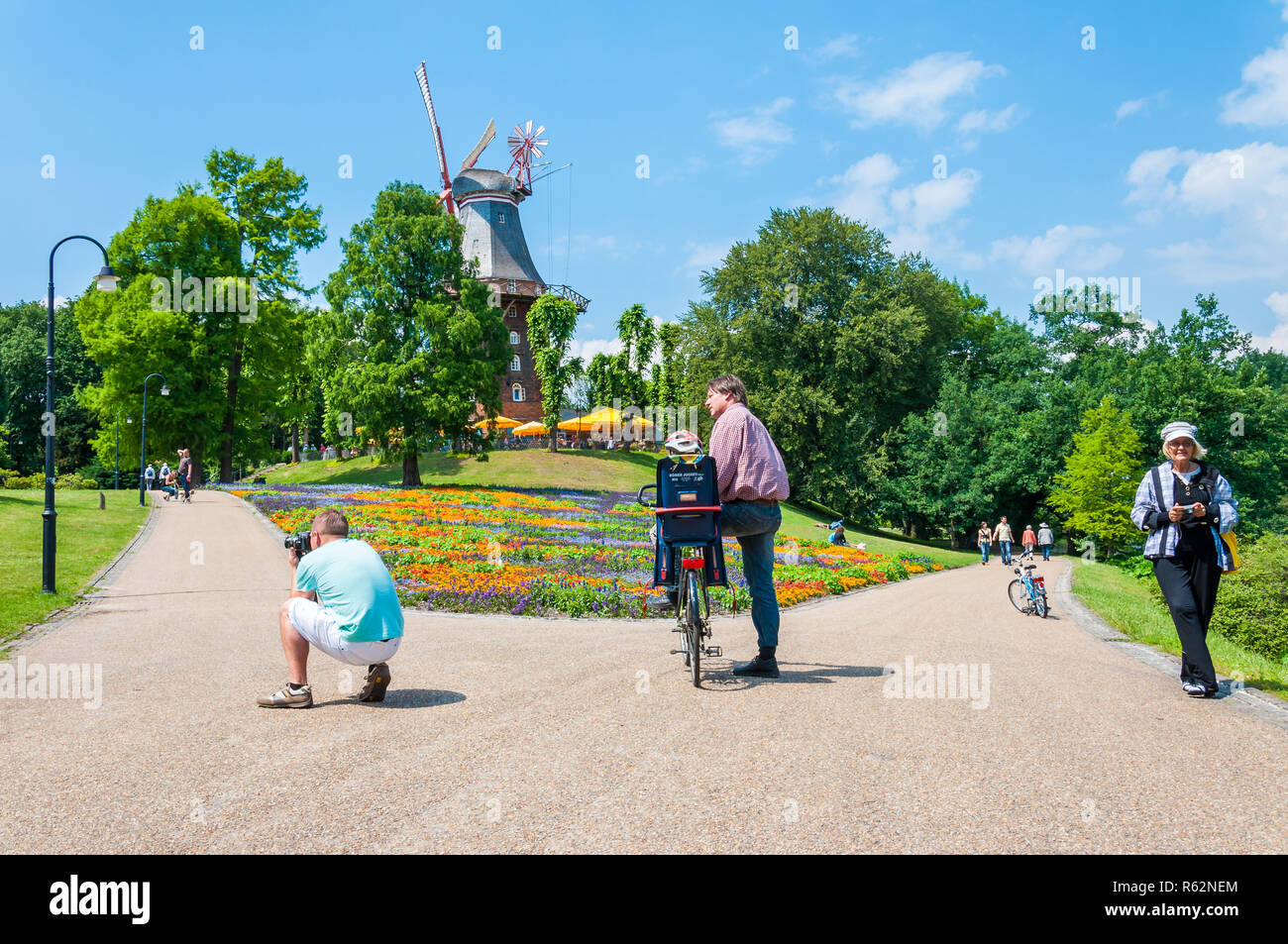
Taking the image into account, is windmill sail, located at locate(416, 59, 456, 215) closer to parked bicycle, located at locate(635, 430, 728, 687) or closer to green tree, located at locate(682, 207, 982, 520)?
green tree, located at locate(682, 207, 982, 520)

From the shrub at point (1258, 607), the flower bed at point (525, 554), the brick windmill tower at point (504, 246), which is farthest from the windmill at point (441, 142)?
the shrub at point (1258, 607)

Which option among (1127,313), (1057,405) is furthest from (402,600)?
(1127,313)

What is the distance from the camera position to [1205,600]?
659 cm

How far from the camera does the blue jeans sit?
6.69 metres

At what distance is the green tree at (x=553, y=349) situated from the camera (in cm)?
5784

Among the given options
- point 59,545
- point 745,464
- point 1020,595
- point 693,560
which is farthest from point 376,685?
point 59,545

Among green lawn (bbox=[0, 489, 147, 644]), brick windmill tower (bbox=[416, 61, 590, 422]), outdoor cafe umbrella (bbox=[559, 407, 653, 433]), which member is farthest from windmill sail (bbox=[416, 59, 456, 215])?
green lawn (bbox=[0, 489, 147, 644])

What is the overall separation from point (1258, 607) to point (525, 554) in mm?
15267

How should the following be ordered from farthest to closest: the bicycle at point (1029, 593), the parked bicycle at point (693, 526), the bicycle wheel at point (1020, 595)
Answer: the bicycle wheel at point (1020, 595), the bicycle at point (1029, 593), the parked bicycle at point (693, 526)

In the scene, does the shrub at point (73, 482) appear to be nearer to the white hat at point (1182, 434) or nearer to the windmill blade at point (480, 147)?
the windmill blade at point (480, 147)

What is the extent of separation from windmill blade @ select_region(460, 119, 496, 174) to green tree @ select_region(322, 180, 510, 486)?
33.4 meters

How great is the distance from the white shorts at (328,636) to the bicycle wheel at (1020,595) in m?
11.6
